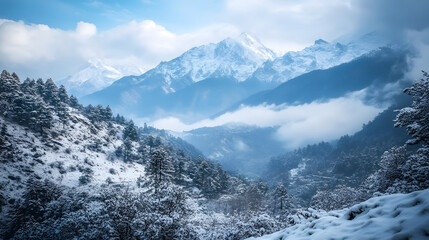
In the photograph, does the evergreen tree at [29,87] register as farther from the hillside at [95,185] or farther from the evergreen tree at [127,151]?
the evergreen tree at [127,151]

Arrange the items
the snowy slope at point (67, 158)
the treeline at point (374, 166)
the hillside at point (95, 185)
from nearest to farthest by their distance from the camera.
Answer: the treeline at point (374, 166) → the hillside at point (95, 185) → the snowy slope at point (67, 158)

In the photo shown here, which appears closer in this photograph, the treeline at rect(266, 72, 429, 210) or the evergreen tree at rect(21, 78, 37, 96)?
the treeline at rect(266, 72, 429, 210)

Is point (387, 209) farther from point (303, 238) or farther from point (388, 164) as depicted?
point (388, 164)

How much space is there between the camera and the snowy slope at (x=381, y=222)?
508 centimetres

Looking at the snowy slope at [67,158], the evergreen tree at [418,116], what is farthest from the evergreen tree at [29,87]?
the evergreen tree at [418,116]

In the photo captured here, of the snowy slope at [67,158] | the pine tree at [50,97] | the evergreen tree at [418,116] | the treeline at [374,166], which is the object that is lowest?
the treeline at [374,166]

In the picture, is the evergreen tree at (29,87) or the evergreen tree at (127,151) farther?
the evergreen tree at (127,151)

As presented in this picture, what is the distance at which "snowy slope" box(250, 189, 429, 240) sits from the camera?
5.08 meters

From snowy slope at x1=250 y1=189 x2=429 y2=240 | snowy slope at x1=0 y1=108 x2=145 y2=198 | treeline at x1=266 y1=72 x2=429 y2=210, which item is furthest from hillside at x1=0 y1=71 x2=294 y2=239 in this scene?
treeline at x1=266 y1=72 x2=429 y2=210

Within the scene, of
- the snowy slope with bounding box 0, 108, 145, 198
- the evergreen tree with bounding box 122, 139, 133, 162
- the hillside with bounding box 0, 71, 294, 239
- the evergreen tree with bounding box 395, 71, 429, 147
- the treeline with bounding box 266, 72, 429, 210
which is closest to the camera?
the evergreen tree with bounding box 395, 71, 429, 147

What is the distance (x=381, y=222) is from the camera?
19.9ft

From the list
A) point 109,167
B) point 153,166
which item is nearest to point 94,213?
point 153,166

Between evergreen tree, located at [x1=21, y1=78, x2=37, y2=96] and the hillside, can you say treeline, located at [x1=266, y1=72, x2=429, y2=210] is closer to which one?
the hillside

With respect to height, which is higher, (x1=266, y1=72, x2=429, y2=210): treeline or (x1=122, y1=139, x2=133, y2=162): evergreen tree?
(x1=122, y1=139, x2=133, y2=162): evergreen tree
